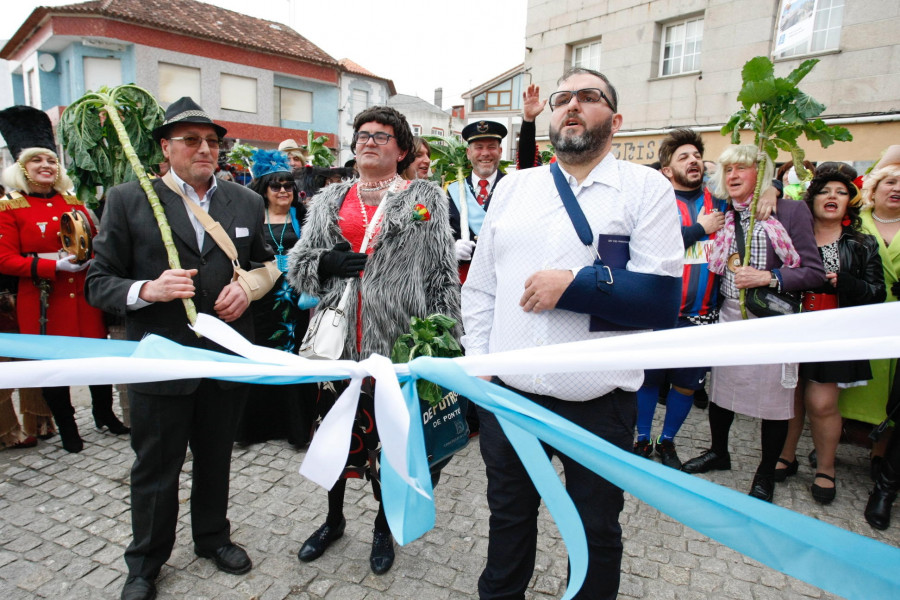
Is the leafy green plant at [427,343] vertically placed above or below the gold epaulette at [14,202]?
below

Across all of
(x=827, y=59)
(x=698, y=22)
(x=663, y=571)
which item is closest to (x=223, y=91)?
(x=698, y=22)

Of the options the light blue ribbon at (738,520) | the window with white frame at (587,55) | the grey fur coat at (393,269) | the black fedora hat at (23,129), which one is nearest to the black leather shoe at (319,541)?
the grey fur coat at (393,269)

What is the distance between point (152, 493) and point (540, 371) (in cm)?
225

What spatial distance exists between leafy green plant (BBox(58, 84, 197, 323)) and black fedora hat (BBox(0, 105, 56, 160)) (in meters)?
1.68

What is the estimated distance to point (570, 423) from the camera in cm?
139

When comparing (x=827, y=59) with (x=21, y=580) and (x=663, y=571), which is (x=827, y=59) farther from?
(x=21, y=580)

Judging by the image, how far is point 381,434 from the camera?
150 centimetres

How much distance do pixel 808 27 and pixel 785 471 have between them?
37.5ft

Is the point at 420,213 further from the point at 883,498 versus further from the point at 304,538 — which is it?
the point at 883,498

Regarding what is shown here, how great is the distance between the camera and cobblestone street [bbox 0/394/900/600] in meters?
2.73

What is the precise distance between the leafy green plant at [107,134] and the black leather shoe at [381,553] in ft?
7.49

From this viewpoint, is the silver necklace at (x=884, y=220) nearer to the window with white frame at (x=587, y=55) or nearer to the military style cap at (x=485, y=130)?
the military style cap at (x=485, y=130)

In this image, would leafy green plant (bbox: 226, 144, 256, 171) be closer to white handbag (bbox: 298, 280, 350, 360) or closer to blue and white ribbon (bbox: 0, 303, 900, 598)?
white handbag (bbox: 298, 280, 350, 360)

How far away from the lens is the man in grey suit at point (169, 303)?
8.52ft
